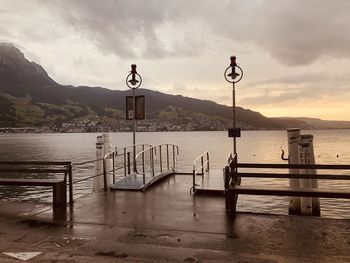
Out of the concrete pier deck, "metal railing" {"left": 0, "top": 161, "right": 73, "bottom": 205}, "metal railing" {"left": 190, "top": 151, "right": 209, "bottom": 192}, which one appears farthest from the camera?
"metal railing" {"left": 190, "top": 151, "right": 209, "bottom": 192}

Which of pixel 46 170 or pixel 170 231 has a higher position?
pixel 46 170

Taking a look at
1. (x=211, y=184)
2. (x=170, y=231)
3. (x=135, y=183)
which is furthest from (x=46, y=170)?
(x=211, y=184)

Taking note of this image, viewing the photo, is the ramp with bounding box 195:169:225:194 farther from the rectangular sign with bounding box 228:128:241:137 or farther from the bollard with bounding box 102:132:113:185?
the bollard with bounding box 102:132:113:185

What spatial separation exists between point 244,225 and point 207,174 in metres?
6.95

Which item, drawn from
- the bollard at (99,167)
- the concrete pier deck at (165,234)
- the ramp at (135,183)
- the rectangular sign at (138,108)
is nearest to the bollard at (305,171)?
the concrete pier deck at (165,234)

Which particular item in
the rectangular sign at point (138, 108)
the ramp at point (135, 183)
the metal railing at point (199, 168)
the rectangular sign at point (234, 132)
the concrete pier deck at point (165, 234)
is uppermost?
the rectangular sign at point (138, 108)

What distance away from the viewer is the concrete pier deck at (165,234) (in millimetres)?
5555

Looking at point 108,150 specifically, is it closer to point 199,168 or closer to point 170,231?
point 199,168

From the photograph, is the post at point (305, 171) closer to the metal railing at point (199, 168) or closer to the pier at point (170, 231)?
the pier at point (170, 231)

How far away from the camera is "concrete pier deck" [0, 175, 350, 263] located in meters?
5.55

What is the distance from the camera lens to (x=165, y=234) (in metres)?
6.73

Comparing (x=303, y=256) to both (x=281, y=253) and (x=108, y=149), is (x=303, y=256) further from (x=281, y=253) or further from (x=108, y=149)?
(x=108, y=149)

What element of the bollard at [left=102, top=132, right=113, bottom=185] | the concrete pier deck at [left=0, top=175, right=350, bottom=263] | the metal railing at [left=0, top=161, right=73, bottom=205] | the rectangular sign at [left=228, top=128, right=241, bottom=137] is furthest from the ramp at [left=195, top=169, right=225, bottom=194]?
the metal railing at [left=0, top=161, right=73, bottom=205]

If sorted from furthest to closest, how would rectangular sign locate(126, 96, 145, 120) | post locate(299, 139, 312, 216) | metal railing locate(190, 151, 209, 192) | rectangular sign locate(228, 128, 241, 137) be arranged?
rectangular sign locate(126, 96, 145, 120) < rectangular sign locate(228, 128, 241, 137) < metal railing locate(190, 151, 209, 192) < post locate(299, 139, 312, 216)
